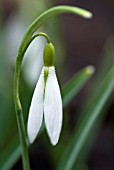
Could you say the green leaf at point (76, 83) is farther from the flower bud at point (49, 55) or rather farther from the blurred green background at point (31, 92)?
the flower bud at point (49, 55)

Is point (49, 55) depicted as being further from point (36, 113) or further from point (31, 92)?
point (31, 92)

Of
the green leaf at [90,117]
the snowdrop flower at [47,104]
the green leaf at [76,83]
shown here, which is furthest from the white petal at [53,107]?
the green leaf at [76,83]

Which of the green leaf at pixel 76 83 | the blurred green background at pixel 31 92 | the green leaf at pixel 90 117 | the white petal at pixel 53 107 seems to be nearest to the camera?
the white petal at pixel 53 107

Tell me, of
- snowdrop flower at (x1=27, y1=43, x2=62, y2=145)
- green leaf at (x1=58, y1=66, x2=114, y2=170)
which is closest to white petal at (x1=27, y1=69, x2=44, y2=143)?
snowdrop flower at (x1=27, y1=43, x2=62, y2=145)

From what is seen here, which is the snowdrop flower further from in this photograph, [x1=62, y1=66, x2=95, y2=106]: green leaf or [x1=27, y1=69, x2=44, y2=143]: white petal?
[x1=62, y1=66, x2=95, y2=106]: green leaf

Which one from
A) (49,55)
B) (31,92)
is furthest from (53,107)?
(31,92)

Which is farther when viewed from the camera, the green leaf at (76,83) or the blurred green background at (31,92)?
the blurred green background at (31,92)

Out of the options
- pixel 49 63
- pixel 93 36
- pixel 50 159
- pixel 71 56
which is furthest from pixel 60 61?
pixel 49 63

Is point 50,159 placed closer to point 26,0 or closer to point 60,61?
point 60,61
